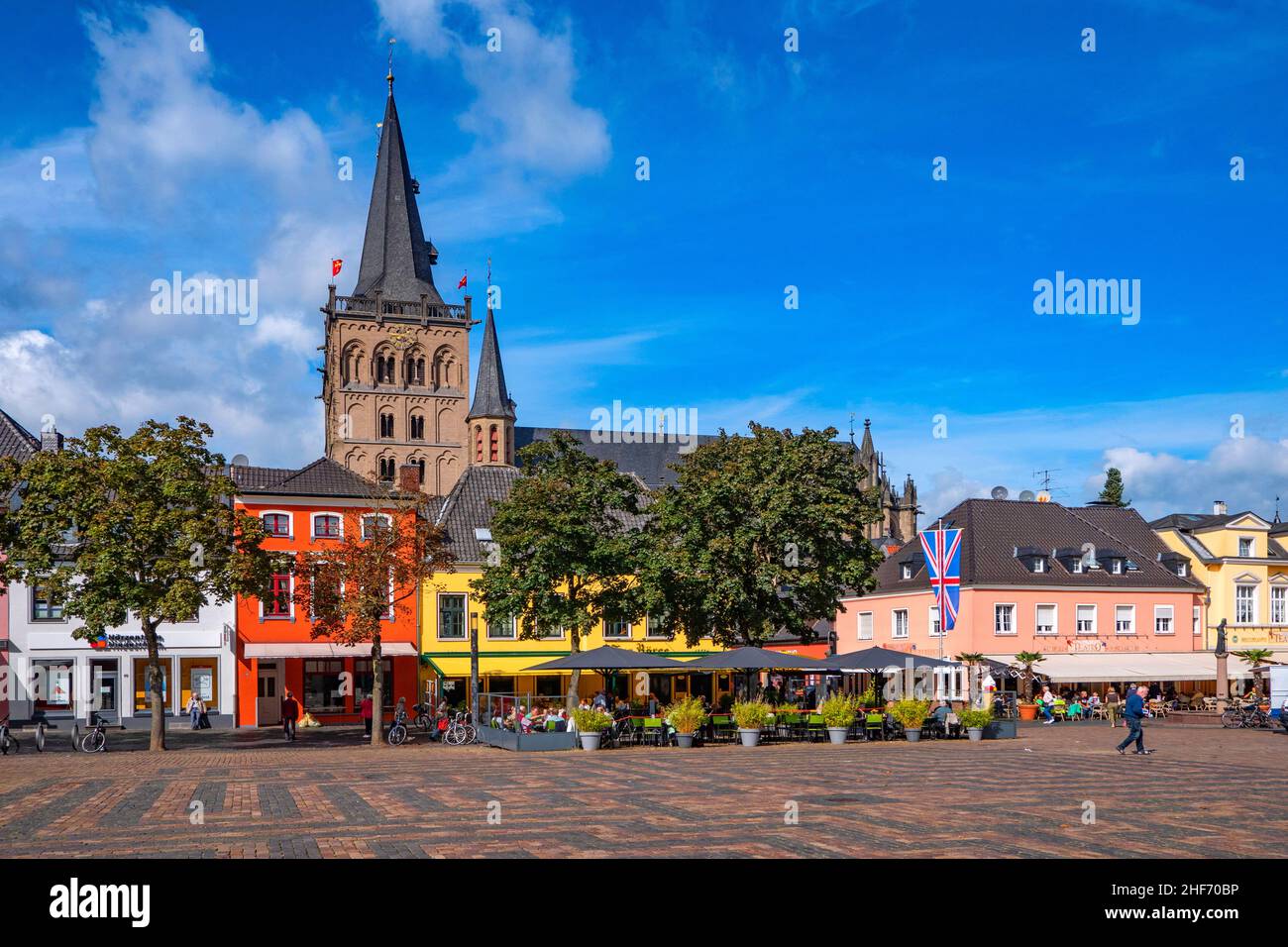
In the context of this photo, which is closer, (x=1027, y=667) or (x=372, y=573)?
(x=372, y=573)

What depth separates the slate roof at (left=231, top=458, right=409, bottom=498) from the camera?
48062mm

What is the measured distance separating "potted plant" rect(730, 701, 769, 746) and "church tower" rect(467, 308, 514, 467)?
258ft

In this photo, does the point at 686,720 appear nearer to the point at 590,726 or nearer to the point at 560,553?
the point at 590,726

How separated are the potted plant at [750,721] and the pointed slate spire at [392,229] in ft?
283

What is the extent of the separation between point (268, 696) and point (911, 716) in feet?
81.9

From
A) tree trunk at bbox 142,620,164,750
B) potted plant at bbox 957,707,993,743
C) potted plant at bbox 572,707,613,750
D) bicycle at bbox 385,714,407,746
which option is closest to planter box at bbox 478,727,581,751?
potted plant at bbox 572,707,613,750

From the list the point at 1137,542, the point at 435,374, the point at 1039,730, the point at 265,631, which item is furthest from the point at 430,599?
the point at 435,374

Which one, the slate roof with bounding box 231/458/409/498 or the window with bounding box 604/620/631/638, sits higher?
the slate roof with bounding box 231/458/409/498

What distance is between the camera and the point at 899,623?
61.2 meters

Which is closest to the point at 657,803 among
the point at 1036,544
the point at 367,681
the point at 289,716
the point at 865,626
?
the point at 289,716

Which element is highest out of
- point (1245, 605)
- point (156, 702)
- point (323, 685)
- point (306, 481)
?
point (306, 481)

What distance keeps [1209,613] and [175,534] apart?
→ 158 feet

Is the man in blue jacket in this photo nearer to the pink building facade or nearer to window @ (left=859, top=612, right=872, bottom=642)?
the pink building facade
